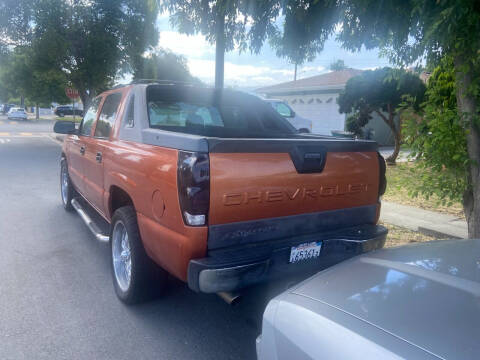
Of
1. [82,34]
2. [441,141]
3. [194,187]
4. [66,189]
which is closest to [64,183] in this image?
[66,189]

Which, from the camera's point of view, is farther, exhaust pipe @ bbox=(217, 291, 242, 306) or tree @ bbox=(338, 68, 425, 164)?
tree @ bbox=(338, 68, 425, 164)

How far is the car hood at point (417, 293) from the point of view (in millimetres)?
1466

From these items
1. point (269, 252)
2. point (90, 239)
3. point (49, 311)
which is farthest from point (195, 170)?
point (90, 239)

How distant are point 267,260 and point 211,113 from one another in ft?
8.07

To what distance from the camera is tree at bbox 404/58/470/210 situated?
4.44 m

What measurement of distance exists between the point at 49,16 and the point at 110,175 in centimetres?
1735

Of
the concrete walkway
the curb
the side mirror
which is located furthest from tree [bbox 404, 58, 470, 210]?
the side mirror

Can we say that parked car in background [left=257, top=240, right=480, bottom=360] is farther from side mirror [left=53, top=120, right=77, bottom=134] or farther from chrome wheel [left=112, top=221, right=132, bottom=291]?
side mirror [left=53, top=120, right=77, bottom=134]

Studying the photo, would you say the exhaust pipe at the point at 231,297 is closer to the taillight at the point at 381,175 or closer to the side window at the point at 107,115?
the taillight at the point at 381,175

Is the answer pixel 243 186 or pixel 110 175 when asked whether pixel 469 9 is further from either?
pixel 110 175

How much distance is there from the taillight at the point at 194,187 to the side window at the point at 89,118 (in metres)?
2.98

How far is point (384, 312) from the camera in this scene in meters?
1.64

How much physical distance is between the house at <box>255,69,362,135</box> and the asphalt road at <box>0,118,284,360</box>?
17.9 m

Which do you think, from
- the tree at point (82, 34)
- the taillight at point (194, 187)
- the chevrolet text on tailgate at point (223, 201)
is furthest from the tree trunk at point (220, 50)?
the tree at point (82, 34)
